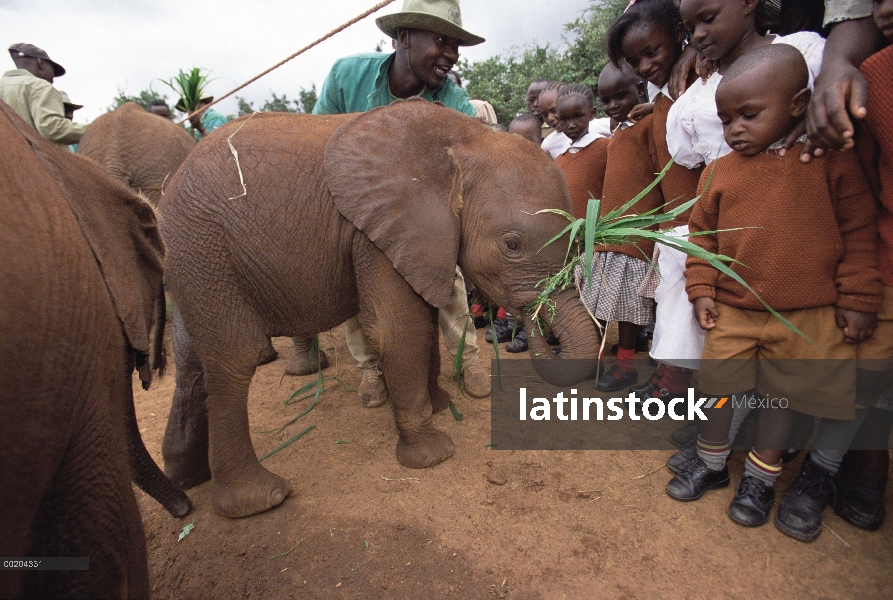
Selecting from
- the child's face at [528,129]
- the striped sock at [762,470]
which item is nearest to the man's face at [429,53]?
the child's face at [528,129]

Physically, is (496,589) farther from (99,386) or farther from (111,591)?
(99,386)

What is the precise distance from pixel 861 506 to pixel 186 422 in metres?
3.89

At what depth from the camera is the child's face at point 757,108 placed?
2.21 meters

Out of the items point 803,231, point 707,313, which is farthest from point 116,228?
point 803,231

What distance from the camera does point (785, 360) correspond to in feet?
7.95

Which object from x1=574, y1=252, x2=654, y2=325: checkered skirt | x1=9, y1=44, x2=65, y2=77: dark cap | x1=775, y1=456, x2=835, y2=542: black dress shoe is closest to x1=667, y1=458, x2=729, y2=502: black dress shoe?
x1=775, y1=456, x2=835, y2=542: black dress shoe

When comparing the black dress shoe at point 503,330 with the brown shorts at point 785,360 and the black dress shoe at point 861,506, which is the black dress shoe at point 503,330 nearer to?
the brown shorts at point 785,360

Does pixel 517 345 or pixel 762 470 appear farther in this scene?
pixel 517 345

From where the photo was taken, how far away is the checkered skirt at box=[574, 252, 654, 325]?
377cm

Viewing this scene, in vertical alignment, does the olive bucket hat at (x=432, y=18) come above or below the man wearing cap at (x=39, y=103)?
above

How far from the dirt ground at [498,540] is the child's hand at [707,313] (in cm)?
107

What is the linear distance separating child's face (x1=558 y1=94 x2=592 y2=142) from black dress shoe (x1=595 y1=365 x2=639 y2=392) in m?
2.19

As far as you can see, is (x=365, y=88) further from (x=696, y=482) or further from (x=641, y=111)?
(x=696, y=482)

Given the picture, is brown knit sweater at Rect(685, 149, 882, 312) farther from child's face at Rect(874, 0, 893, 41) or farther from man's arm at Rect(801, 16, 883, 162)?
child's face at Rect(874, 0, 893, 41)
